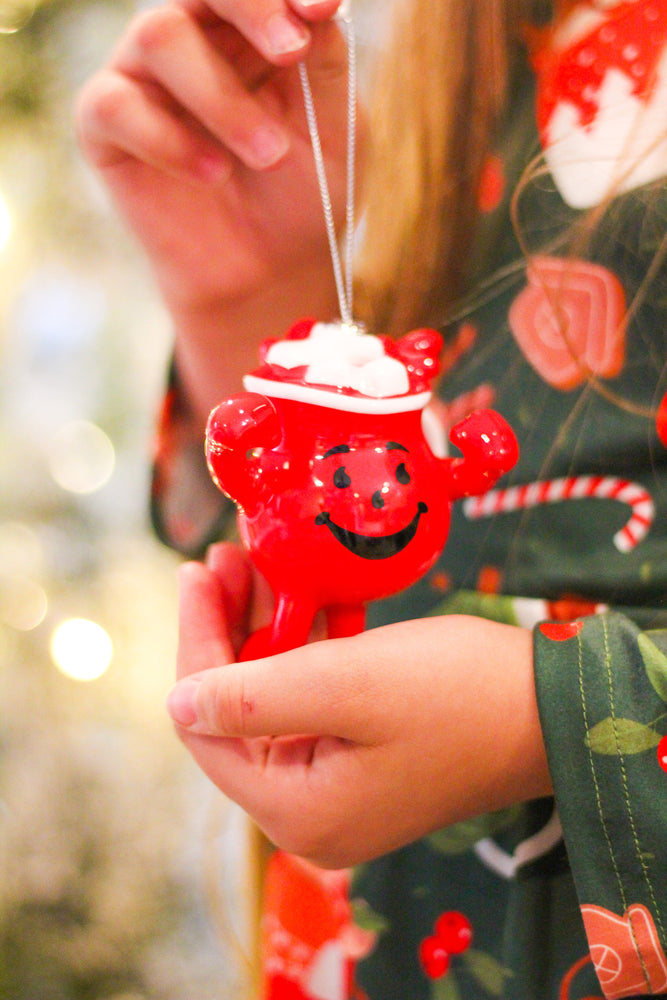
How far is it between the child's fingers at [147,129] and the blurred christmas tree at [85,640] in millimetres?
506

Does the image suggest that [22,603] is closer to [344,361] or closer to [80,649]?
[80,649]

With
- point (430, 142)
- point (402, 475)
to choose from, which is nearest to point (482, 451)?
point (402, 475)

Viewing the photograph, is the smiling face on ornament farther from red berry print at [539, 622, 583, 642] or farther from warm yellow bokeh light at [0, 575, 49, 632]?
warm yellow bokeh light at [0, 575, 49, 632]

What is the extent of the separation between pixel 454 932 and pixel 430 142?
2.01 ft

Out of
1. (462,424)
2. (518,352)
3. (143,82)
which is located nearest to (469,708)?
(462,424)

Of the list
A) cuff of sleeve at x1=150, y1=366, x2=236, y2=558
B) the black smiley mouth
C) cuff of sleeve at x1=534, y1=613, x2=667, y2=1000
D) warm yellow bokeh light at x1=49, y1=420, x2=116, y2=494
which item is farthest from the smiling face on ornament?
warm yellow bokeh light at x1=49, y1=420, x2=116, y2=494

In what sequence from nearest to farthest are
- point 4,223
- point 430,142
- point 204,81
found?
1. point 204,81
2. point 430,142
3. point 4,223

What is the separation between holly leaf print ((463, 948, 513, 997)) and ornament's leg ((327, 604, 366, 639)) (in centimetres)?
24

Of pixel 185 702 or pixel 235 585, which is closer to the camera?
pixel 185 702

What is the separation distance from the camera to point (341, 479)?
368mm

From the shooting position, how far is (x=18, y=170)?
964mm

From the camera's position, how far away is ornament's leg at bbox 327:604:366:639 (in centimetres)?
42

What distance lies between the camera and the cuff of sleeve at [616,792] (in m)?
0.35

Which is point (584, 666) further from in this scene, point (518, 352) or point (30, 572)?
point (30, 572)
